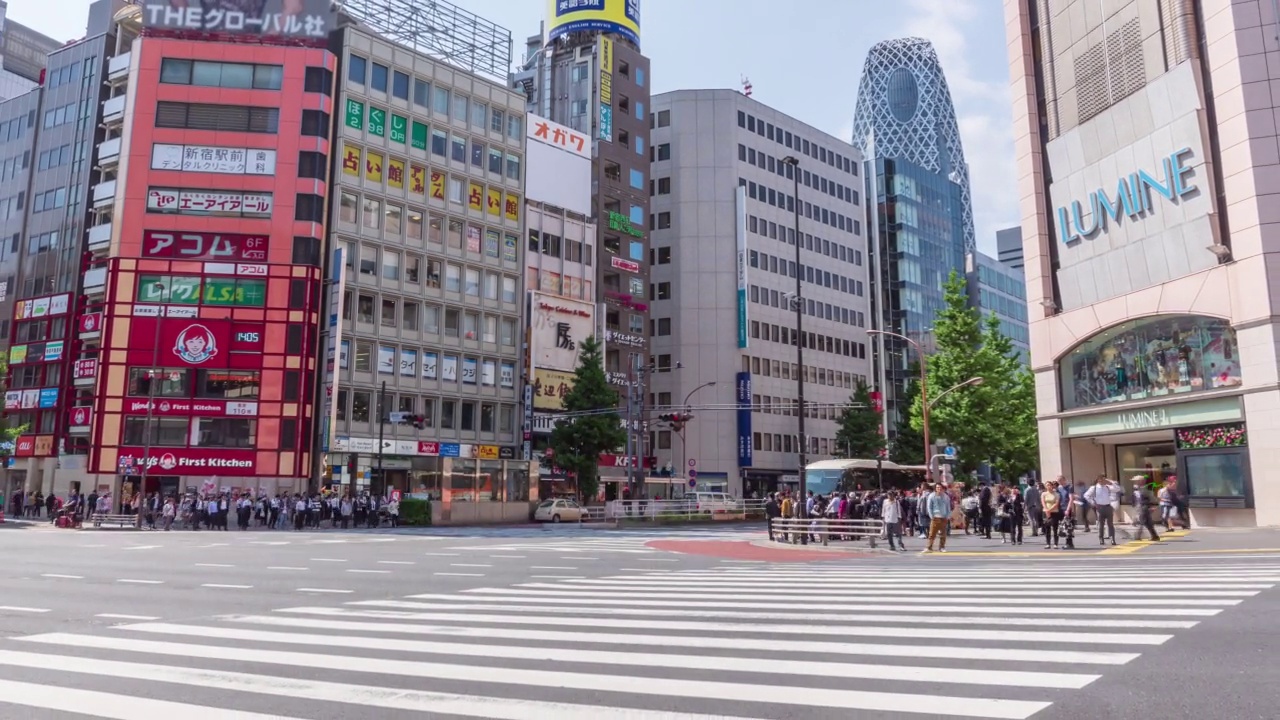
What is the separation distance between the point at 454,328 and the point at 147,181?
771 inches

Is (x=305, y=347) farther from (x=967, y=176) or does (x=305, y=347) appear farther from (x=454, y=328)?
(x=967, y=176)

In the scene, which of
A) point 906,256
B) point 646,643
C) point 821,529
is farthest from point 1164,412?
point 906,256

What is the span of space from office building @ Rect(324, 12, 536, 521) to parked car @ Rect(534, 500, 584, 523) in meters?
3.09

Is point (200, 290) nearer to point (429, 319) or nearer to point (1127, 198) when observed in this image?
point (429, 319)

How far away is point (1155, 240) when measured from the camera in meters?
30.4

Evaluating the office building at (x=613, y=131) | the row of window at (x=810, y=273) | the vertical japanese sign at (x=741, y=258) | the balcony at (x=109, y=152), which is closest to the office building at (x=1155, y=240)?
the office building at (x=613, y=131)

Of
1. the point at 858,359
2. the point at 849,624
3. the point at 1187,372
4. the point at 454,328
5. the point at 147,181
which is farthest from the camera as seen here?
the point at 858,359

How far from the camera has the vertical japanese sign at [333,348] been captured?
48500mm

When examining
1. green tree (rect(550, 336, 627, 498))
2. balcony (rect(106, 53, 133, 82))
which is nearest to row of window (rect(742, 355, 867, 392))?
green tree (rect(550, 336, 627, 498))

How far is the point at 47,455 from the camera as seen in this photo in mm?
54594

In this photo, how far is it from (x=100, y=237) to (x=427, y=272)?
1862 cm

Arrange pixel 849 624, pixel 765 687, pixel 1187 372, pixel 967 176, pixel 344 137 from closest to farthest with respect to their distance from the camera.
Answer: pixel 765 687
pixel 849 624
pixel 1187 372
pixel 344 137
pixel 967 176

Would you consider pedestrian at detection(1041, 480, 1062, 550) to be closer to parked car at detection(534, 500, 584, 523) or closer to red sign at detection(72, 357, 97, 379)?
parked car at detection(534, 500, 584, 523)

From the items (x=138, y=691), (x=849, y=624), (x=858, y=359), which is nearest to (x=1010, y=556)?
(x=849, y=624)
